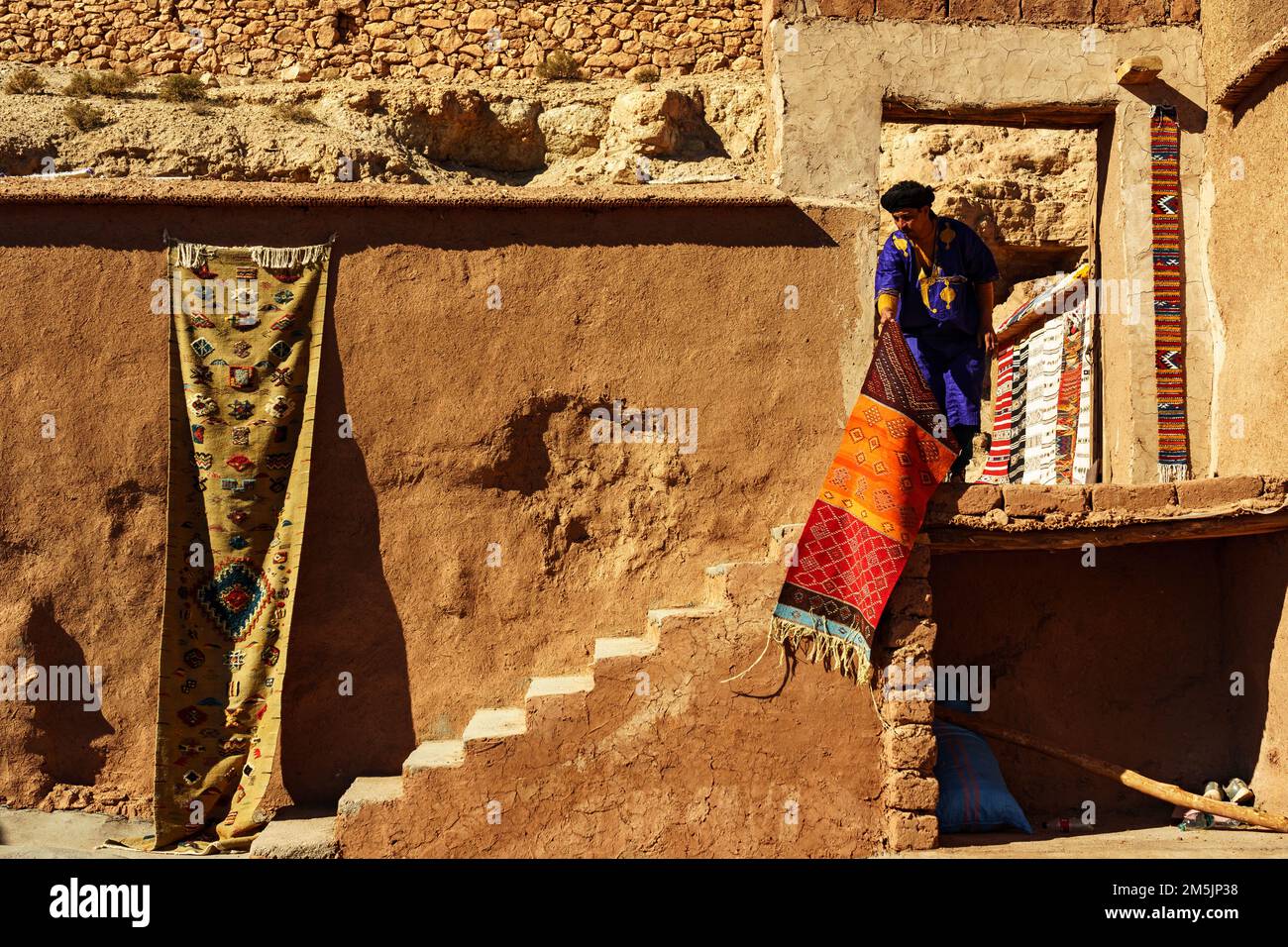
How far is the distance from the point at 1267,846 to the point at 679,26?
9007 millimetres

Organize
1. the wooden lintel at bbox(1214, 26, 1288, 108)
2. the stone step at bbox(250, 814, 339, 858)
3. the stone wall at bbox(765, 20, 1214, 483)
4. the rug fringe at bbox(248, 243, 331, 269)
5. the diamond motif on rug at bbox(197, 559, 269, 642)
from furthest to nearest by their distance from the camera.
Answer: the stone wall at bbox(765, 20, 1214, 483), the rug fringe at bbox(248, 243, 331, 269), the diamond motif on rug at bbox(197, 559, 269, 642), the wooden lintel at bbox(1214, 26, 1288, 108), the stone step at bbox(250, 814, 339, 858)

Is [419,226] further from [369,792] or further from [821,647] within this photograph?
[821,647]

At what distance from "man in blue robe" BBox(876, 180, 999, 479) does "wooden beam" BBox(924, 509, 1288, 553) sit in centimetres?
39

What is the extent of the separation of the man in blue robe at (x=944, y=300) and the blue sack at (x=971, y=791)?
1368 mm

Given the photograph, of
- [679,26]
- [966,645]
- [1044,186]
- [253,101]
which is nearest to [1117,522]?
[966,645]

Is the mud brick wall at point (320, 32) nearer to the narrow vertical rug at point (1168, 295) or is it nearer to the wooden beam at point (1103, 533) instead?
the narrow vertical rug at point (1168, 295)

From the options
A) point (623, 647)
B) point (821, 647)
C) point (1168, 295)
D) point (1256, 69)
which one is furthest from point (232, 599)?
point (1256, 69)

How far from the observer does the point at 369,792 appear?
20.2ft

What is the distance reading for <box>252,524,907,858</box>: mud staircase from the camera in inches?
237

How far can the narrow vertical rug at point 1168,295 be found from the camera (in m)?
7.02

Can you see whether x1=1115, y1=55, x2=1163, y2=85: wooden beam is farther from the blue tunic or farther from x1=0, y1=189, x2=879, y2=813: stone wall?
x1=0, y1=189, x2=879, y2=813: stone wall

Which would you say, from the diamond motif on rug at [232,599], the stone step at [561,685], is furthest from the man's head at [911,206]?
the diamond motif on rug at [232,599]

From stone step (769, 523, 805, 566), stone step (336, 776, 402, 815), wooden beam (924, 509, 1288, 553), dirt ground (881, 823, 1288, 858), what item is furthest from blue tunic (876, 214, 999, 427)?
stone step (336, 776, 402, 815)

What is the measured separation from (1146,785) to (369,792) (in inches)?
147
